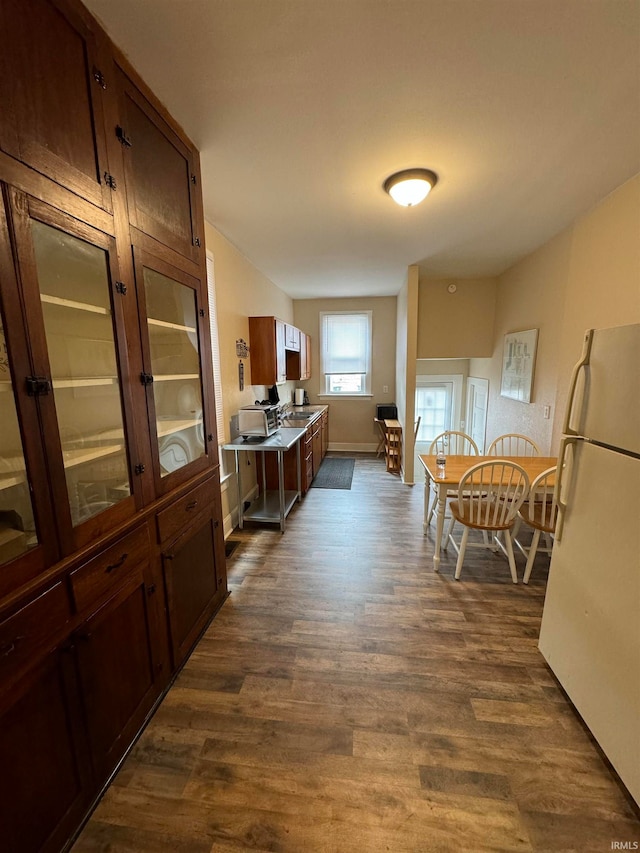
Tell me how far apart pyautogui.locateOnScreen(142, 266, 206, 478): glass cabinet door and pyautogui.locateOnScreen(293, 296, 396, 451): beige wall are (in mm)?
4439

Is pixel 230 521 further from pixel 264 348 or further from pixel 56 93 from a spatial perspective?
pixel 56 93

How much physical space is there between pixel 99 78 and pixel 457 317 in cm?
462

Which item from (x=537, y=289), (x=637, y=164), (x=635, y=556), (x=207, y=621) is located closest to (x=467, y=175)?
(x=637, y=164)

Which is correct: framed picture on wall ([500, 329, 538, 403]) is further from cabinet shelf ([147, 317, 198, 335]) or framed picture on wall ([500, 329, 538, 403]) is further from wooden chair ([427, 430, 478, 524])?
cabinet shelf ([147, 317, 198, 335])

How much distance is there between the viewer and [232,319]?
3.38 m

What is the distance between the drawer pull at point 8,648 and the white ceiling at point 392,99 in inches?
82.1

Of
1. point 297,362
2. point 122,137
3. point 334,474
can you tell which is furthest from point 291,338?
point 122,137

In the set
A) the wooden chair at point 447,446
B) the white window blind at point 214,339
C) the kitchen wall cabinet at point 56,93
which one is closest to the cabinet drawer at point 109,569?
the kitchen wall cabinet at point 56,93

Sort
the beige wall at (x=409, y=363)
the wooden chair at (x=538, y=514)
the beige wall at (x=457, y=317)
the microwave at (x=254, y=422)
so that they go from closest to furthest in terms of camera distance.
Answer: the wooden chair at (x=538, y=514), the microwave at (x=254, y=422), the beige wall at (x=409, y=363), the beige wall at (x=457, y=317)

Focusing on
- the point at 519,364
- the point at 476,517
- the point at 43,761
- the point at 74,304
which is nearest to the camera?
the point at 43,761

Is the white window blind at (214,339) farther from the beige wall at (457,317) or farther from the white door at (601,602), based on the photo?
the beige wall at (457,317)

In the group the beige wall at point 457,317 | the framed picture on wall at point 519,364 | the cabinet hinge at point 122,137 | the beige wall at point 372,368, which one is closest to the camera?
the cabinet hinge at point 122,137

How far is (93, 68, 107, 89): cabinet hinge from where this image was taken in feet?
3.99

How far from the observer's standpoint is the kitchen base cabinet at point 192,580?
5.57 feet
